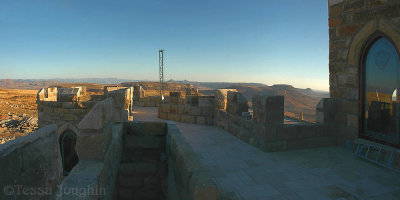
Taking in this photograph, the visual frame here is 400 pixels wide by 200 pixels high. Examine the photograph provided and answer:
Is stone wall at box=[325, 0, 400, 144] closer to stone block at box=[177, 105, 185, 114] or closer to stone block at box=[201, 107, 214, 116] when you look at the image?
stone block at box=[201, 107, 214, 116]

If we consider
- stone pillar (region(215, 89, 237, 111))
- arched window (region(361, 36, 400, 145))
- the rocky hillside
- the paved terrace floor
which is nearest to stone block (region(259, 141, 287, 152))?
the paved terrace floor

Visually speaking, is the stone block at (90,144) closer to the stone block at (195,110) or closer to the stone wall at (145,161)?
the stone wall at (145,161)

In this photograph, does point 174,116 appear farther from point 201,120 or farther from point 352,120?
point 352,120

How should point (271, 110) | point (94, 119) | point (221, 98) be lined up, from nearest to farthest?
1. point (94, 119)
2. point (271, 110)
3. point (221, 98)

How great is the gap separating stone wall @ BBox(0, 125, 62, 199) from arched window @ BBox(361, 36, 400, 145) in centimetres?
619

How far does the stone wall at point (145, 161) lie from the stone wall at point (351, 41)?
15.7ft

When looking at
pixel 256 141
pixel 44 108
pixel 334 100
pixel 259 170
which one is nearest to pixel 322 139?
pixel 334 100

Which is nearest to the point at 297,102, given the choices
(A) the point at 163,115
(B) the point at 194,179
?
(A) the point at 163,115

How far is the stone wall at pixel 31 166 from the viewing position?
1363 millimetres

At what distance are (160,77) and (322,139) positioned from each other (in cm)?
2349

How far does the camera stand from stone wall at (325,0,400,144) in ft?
16.9

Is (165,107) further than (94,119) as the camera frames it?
Yes

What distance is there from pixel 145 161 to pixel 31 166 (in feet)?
14.8

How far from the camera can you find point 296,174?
438 cm
